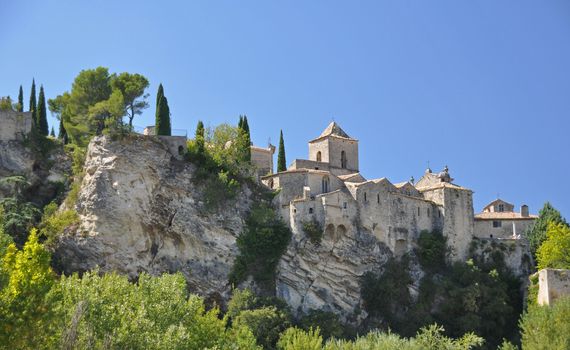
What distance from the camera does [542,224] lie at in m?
69.6

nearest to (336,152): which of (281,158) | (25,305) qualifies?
(281,158)

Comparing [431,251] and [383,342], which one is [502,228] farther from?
[383,342]

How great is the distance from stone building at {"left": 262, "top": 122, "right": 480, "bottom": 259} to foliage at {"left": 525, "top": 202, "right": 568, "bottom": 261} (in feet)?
14.8

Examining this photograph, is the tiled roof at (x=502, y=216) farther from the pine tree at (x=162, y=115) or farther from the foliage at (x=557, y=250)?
the pine tree at (x=162, y=115)

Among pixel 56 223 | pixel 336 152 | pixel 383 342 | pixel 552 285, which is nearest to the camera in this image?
pixel 383 342

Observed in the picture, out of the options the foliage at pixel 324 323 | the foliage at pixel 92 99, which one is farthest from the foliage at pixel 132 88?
the foliage at pixel 324 323

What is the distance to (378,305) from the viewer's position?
6369 cm

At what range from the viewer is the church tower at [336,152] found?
72.9 metres

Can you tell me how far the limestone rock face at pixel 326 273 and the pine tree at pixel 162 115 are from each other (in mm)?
11524

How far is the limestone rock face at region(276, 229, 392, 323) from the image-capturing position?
62375mm

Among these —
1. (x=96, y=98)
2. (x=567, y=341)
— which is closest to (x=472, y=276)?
(x=567, y=341)

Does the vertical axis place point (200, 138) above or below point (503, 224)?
above

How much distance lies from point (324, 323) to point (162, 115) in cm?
1833

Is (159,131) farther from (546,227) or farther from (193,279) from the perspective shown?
(546,227)
